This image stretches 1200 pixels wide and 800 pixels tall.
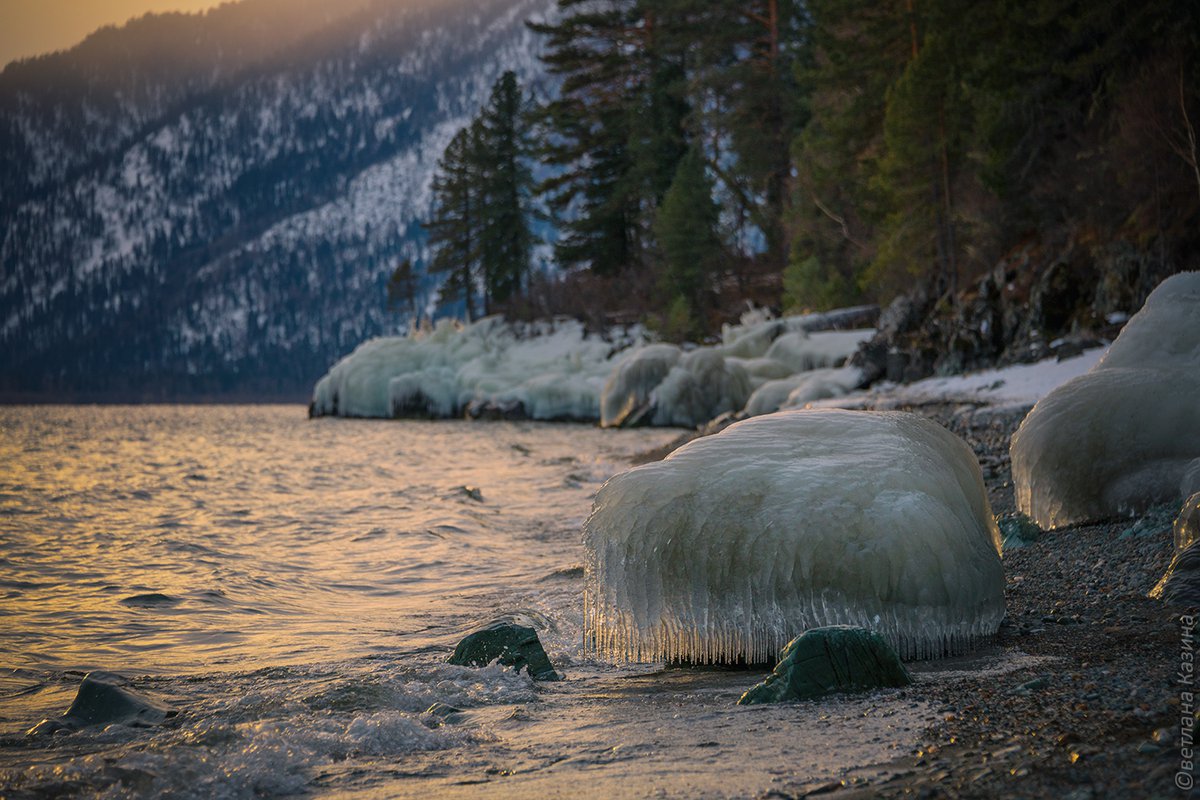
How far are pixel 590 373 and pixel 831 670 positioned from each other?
123 ft

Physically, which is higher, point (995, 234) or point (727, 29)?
point (727, 29)

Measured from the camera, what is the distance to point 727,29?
4253cm

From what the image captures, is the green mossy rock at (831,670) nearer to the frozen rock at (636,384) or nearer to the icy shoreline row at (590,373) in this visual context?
the icy shoreline row at (590,373)

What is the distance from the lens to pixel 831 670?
13.8ft

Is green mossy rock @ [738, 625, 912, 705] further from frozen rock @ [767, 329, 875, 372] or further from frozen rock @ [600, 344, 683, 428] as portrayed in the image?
frozen rock @ [600, 344, 683, 428]

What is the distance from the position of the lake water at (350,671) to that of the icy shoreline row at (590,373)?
1226 centimetres

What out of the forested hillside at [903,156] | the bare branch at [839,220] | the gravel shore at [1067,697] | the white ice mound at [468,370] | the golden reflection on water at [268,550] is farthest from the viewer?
the white ice mound at [468,370]

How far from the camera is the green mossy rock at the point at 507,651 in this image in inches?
200

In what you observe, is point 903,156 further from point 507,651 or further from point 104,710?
point 104,710

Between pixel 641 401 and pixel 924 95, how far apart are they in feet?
40.3

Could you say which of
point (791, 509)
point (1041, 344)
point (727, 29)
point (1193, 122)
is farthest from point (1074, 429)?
point (727, 29)

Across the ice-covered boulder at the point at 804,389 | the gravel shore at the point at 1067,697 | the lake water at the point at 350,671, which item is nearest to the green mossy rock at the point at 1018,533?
the gravel shore at the point at 1067,697

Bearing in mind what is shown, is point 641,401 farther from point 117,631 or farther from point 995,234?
point 117,631

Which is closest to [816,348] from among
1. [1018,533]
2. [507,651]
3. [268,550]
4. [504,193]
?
[268,550]
